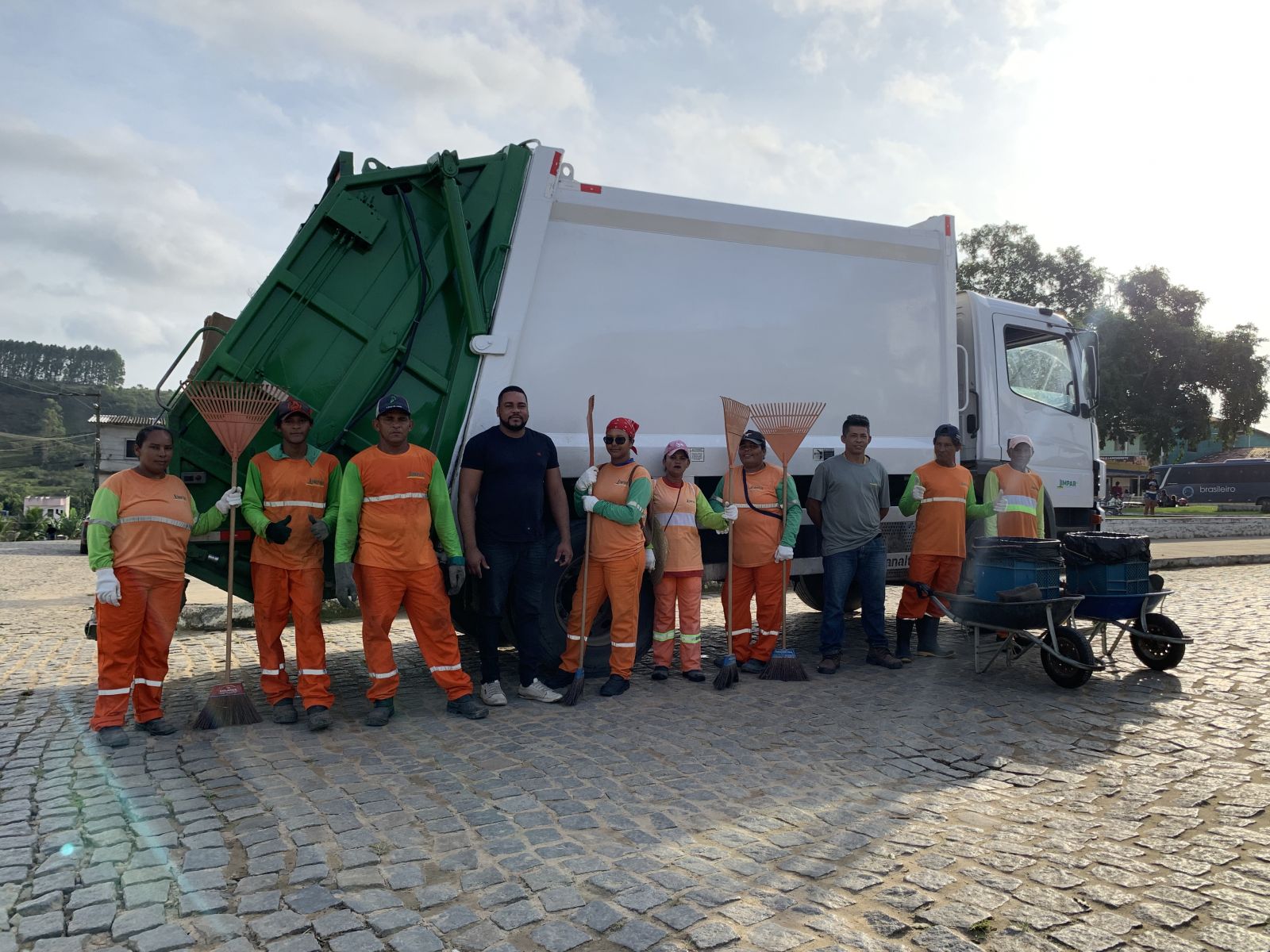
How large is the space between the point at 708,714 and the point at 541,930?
240 centimetres

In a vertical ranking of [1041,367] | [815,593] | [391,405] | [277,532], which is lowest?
[815,593]

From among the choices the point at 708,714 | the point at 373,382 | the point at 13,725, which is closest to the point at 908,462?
the point at 708,714

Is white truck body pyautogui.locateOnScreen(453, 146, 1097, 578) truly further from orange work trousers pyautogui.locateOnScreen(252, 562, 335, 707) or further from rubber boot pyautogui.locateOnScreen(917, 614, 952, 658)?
orange work trousers pyautogui.locateOnScreen(252, 562, 335, 707)

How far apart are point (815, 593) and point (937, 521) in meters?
2.20

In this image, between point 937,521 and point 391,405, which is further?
point 937,521

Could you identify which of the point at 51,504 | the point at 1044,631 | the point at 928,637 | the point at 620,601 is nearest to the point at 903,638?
the point at 928,637

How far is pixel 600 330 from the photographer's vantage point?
18.2 feet

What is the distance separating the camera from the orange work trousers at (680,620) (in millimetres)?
5617

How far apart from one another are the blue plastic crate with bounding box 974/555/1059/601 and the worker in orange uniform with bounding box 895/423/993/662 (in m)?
0.57

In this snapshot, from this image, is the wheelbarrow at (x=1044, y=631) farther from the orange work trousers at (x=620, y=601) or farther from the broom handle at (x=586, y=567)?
the broom handle at (x=586, y=567)

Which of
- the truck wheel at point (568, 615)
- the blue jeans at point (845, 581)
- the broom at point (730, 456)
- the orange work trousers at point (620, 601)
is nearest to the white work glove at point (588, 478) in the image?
the truck wheel at point (568, 615)

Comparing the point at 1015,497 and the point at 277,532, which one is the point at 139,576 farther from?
the point at 1015,497

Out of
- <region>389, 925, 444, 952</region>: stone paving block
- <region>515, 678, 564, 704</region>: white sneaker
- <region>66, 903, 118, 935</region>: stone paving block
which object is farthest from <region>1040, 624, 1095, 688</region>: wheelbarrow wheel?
<region>66, 903, 118, 935</region>: stone paving block

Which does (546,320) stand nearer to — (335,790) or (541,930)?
(335,790)
